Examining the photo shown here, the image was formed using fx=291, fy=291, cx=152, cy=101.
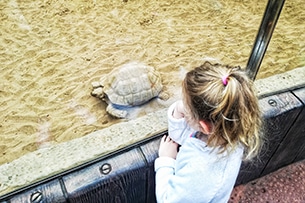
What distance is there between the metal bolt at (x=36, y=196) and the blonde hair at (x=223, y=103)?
642mm

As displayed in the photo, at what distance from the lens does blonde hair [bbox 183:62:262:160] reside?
85 centimetres

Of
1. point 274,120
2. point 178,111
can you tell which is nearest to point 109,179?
point 178,111

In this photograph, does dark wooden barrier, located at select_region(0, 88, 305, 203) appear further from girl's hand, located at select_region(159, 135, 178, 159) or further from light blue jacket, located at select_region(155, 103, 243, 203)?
light blue jacket, located at select_region(155, 103, 243, 203)

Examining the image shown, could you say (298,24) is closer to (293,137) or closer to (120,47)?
(293,137)

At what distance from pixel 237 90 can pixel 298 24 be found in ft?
6.43

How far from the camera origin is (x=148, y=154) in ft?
4.14

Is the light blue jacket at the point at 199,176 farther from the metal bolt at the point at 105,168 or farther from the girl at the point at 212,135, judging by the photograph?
the metal bolt at the point at 105,168

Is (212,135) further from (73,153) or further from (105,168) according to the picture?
(73,153)

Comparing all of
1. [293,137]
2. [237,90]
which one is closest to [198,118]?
[237,90]

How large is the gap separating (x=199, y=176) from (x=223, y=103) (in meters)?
0.26

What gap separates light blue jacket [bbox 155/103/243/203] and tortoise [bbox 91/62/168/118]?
1187mm

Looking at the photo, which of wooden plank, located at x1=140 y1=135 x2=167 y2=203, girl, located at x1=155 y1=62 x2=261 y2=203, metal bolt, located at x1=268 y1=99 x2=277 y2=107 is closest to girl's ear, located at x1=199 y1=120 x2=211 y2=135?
girl, located at x1=155 y1=62 x2=261 y2=203

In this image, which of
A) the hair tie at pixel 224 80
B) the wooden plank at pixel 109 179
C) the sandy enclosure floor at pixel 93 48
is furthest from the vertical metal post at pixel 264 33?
the wooden plank at pixel 109 179

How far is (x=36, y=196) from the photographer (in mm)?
1087
